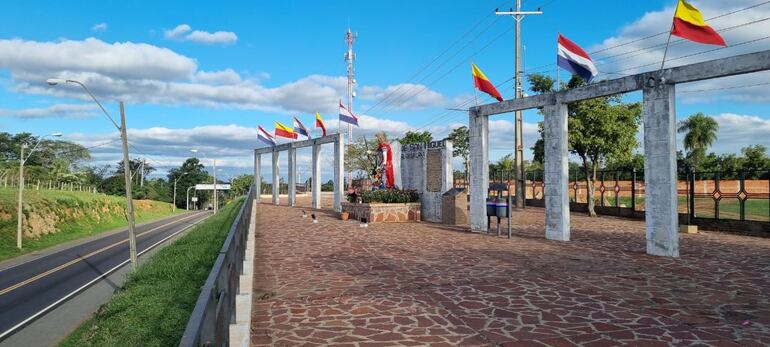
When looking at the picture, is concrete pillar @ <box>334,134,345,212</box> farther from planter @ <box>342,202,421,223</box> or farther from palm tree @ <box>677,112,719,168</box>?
palm tree @ <box>677,112,719,168</box>

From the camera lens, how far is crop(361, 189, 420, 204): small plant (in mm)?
19672

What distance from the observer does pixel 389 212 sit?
766 inches

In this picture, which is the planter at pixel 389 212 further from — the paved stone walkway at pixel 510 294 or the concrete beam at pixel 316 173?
the concrete beam at pixel 316 173

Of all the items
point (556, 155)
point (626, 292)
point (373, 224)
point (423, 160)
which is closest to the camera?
point (626, 292)

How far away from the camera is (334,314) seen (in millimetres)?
6160

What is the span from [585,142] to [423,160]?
273 inches

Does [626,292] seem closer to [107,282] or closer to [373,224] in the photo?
[373,224]

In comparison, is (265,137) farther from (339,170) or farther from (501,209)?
(501,209)

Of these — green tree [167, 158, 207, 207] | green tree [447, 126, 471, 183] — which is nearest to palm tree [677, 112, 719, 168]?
green tree [447, 126, 471, 183]

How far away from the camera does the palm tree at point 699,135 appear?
4650 cm

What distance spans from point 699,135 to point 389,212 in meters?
39.9

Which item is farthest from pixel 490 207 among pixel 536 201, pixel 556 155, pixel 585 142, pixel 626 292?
pixel 536 201

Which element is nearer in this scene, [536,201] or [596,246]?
[596,246]

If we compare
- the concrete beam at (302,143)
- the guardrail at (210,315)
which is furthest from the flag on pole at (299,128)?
the guardrail at (210,315)
